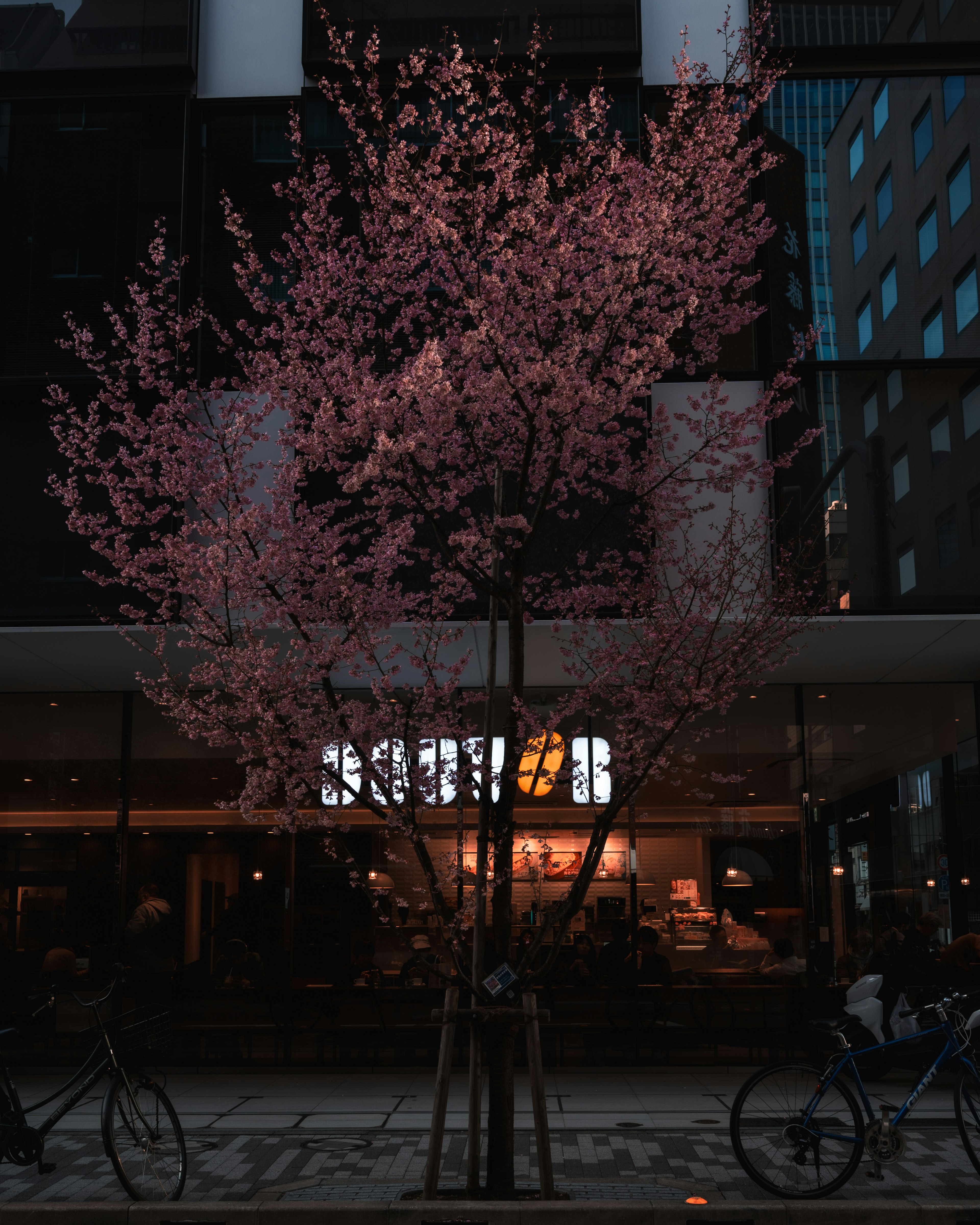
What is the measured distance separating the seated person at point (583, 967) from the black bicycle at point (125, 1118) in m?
5.39

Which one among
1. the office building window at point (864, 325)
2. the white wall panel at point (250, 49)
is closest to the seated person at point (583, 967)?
the office building window at point (864, 325)

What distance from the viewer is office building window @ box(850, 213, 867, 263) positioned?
10578 millimetres

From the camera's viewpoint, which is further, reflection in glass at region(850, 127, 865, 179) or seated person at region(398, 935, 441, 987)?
seated person at region(398, 935, 441, 987)

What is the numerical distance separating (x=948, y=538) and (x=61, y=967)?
9063 mm

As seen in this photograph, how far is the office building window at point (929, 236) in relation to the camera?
34.3ft

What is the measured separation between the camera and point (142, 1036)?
6637mm

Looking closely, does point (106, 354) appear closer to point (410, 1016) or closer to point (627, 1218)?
point (410, 1016)

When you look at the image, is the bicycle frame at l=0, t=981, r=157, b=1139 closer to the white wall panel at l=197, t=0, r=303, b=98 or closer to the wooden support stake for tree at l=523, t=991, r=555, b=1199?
the wooden support stake for tree at l=523, t=991, r=555, b=1199

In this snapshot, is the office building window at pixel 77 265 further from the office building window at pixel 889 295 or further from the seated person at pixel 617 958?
the seated person at pixel 617 958

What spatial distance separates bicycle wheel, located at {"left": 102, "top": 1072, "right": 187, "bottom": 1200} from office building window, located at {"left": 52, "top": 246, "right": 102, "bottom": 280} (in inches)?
289

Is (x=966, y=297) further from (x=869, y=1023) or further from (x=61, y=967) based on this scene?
(x=61, y=967)

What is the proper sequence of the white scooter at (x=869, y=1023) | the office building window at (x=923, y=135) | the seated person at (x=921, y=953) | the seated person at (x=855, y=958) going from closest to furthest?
the white scooter at (x=869, y=1023) → the seated person at (x=921, y=953) → the office building window at (x=923, y=135) → the seated person at (x=855, y=958)

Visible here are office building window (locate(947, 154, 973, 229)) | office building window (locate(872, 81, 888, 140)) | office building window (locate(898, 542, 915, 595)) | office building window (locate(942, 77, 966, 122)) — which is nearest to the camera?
office building window (locate(898, 542, 915, 595))

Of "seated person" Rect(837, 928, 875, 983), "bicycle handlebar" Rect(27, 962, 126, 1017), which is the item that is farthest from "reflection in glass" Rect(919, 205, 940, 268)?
"bicycle handlebar" Rect(27, 962, 126, 1017)
